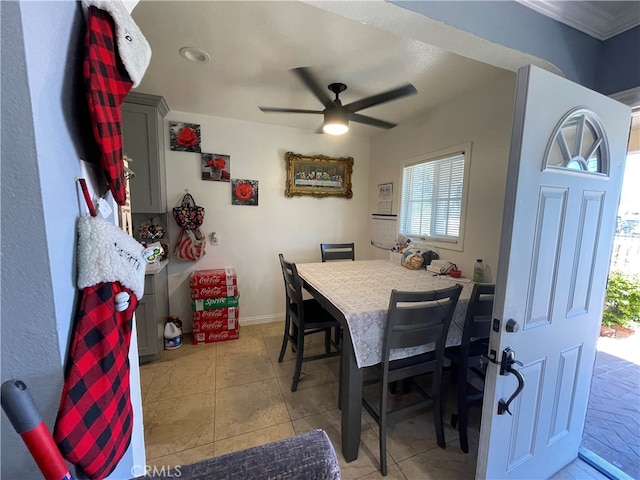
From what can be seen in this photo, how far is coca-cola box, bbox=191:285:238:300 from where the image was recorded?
8.91ft

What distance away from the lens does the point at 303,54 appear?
173 centimetres

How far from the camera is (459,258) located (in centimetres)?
235

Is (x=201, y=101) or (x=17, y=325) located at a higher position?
(x=201, y=101)

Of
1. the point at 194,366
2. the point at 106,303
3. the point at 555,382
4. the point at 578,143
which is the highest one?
the point at 578,143

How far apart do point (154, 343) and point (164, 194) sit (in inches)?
57.1

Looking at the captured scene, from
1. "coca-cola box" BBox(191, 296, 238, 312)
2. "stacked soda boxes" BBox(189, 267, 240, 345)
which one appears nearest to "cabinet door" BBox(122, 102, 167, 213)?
"stacked soda boxes" BBox(189, 267, 240, 345)

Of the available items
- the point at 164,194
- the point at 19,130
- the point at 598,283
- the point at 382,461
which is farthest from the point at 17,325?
the point at 164,194

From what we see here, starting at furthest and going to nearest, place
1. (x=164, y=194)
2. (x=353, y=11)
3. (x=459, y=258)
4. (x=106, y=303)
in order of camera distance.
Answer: (x=164, y=194) → (x=459, y=258) → (x=353, y=11) → (x=106, y=303)

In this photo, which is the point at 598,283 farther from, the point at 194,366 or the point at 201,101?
the point at 201,101

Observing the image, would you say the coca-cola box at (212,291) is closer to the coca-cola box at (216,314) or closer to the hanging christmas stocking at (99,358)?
the coca-cola box at (216,314)

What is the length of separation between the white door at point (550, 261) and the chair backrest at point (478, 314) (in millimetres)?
302

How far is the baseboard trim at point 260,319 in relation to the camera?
10.6 feet

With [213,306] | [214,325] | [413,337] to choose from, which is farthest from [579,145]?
[214,325]

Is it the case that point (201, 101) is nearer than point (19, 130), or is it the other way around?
point (19, 130)
